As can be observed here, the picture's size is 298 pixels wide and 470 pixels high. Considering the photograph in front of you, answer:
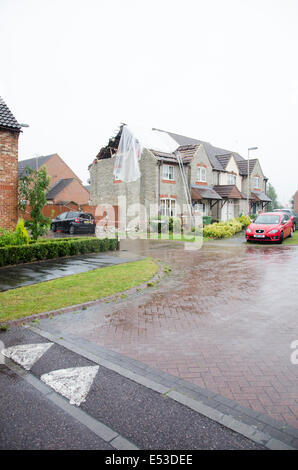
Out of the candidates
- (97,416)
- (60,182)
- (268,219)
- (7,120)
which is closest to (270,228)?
(268,219)

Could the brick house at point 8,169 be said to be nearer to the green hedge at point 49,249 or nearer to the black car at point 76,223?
the green hedge at point 49,249

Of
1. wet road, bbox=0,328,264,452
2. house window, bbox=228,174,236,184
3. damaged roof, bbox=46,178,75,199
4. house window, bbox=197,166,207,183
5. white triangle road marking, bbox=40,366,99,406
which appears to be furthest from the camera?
damaged roof, bbox=46,178,75,199

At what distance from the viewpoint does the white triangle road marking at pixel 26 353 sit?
4312 millimetres

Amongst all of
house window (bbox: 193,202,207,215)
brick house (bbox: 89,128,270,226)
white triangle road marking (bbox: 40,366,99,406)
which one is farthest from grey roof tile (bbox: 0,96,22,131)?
house window (bbox: 193,202,207,215)

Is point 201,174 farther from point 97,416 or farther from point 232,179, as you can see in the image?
point 97,416

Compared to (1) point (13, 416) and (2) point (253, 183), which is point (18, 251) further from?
(2) point (253, 183)

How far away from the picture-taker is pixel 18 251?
1111 centimetres

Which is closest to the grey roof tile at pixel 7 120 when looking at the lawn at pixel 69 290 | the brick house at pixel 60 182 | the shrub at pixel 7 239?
the shrub at pixel 7 239

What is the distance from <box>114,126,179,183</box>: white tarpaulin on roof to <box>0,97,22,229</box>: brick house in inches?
588

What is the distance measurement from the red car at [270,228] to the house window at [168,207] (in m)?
10.5

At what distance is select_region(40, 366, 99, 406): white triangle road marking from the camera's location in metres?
3.54

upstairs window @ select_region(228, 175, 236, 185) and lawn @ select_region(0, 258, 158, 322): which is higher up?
upstairs window @ select_region(228, 175, 236, 185)

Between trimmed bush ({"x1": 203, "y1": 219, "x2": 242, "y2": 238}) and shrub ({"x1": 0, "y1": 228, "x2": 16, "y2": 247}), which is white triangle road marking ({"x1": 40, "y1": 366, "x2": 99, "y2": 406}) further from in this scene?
trimmed bush ({"x1": 203, "y1": 219, "x2": 242, "y2": 238})

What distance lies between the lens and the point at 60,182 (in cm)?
4894
